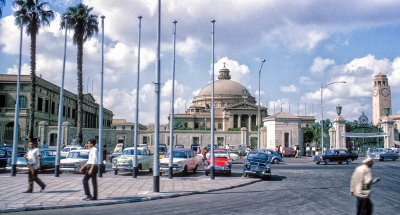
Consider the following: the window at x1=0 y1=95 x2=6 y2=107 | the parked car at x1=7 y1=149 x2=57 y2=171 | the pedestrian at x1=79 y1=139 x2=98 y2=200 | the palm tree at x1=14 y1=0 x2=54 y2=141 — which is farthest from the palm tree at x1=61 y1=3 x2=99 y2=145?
the pedestrian at x1=79 y1=139 x2=98 y2=200

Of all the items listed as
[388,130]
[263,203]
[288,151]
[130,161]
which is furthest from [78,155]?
[388,130]

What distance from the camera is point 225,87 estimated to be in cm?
12081

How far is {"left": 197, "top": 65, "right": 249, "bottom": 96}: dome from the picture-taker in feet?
390

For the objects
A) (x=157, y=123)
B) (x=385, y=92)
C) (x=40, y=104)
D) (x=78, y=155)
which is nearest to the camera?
(x=157, y=123)

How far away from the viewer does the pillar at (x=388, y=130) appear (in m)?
40.1

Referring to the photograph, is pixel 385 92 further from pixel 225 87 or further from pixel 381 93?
pixel 225 87

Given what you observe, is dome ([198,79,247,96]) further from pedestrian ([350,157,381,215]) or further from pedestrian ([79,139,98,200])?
pedestrian ([350,157,381,215])

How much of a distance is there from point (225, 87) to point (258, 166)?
4065 inches

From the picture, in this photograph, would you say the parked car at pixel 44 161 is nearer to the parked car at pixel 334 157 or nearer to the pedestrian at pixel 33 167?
the pedestrian at pixel 33 167

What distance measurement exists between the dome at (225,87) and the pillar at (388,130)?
72007 mm

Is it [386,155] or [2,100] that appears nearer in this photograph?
[386,155]

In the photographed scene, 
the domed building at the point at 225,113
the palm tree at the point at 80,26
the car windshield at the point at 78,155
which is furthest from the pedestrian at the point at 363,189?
the domed building at the point at 225,113

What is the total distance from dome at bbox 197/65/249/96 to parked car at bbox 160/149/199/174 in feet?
303

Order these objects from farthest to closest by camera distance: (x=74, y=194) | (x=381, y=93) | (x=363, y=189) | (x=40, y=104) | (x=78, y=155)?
(x=381, y=93) < (x=40, y=104) < (x=78, y=155) < (x=74, y=194) < (x=363, y=189)
